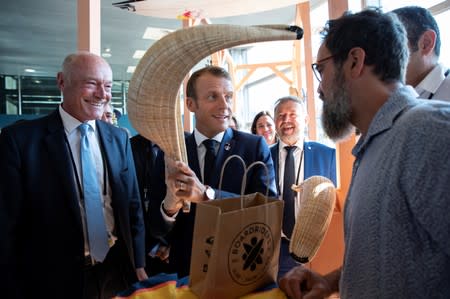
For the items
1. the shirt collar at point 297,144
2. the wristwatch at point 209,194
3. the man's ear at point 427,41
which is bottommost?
the wristwatch at point 209,194

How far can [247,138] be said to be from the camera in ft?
5.12

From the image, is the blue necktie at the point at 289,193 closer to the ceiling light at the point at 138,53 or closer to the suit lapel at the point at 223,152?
the suit lapel at the point at 223,152

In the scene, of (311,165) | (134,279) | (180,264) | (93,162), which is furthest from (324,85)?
(311,165)

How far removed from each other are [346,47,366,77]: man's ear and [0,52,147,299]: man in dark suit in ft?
3.57

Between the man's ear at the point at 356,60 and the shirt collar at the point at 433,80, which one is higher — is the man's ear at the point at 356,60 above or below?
below

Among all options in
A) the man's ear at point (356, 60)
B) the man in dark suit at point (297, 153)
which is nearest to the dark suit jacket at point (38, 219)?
the man's ear at point (356, 60)

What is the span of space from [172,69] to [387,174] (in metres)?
0.72

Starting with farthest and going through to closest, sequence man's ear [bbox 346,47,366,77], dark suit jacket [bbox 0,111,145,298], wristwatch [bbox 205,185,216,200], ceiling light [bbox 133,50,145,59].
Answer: ceiling light [bbox 133,50,145,59] → dark suit jacket [bbox 0,111,145,298] → wristwatch [bbox 205,185,216,200] → man's ear [bbox 346,47,366,77]

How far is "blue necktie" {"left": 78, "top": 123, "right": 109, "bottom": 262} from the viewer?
4.82ft

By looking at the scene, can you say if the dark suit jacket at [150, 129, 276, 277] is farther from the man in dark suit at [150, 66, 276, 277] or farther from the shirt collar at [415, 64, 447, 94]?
the shirt collar at [415, 64, 447, 94]

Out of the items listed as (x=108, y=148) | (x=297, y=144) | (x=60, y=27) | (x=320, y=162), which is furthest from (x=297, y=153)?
(x=60, y=27)

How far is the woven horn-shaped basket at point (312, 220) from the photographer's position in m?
1.37

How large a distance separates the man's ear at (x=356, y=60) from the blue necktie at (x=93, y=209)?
43.6 inches

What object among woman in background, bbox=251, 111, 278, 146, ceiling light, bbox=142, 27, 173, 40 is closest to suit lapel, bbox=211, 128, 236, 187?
woman in background, bbox=251, 111, 278, 146
